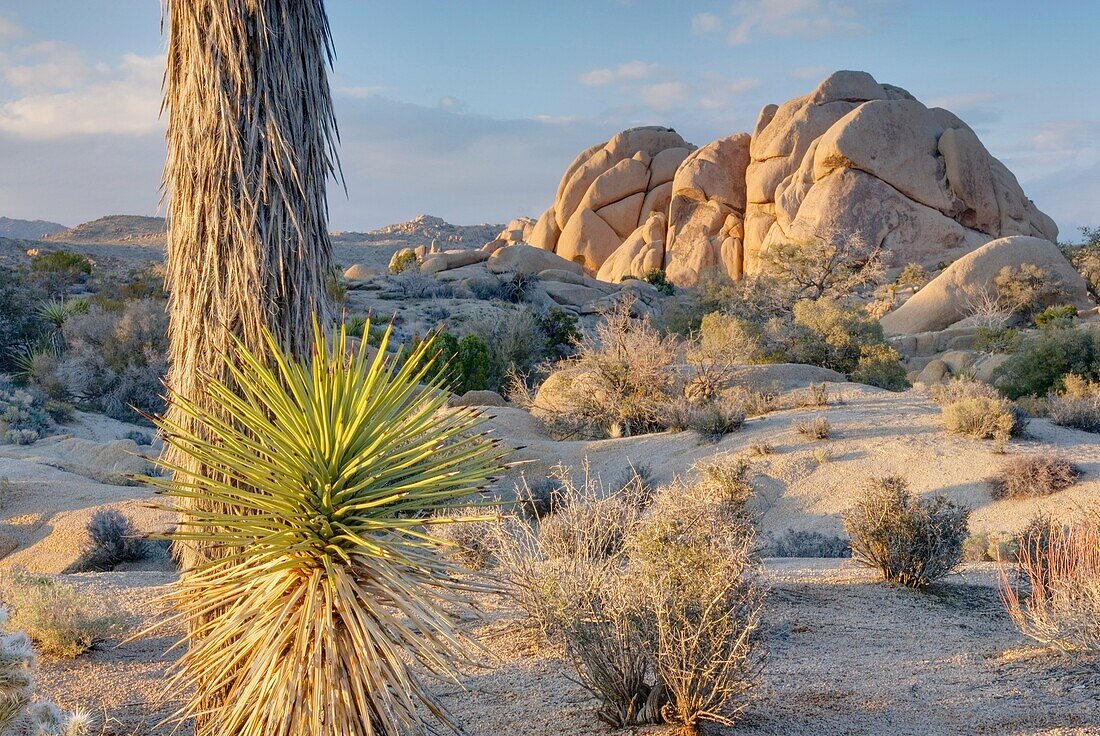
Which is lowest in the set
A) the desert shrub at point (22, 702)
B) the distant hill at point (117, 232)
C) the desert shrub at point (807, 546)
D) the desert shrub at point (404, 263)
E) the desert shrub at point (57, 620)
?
the desert shrub at point (807, 546)

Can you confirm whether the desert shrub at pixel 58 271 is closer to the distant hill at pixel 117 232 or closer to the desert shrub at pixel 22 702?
the distant hill at pixel 117 232

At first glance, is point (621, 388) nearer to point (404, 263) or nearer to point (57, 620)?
point (57, 620)

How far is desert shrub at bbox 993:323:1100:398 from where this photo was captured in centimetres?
1886

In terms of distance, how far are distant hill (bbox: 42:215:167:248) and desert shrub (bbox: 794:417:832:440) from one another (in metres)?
56.7

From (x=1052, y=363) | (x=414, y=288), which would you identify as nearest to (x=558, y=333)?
(x=414, y=288)

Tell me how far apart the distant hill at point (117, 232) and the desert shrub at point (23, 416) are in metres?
44.2

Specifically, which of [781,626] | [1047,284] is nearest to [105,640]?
[781,626]

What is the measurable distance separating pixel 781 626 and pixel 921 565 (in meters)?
2.00

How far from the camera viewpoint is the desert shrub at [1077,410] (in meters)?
15.4

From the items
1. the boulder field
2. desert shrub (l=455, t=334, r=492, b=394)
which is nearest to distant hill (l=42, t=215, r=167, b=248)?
the boulder field

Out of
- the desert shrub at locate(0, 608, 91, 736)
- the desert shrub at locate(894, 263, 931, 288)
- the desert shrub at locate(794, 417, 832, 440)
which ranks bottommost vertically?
the desert shrub at locate(794, 417, 832, 440)

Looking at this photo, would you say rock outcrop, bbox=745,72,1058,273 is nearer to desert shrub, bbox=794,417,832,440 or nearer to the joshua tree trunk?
desert shrub, bbox=794,417,832,440

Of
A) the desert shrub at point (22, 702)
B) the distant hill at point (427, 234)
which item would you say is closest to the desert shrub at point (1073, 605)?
the desert shrub at point (22, 702)

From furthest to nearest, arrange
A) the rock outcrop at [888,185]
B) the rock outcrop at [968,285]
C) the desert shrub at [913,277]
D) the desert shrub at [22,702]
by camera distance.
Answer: the rock outcrop at [888,185] < the desert shrub at [913,277] < the rock outcrop at [968,285] < the desert shrub at [22,702]
